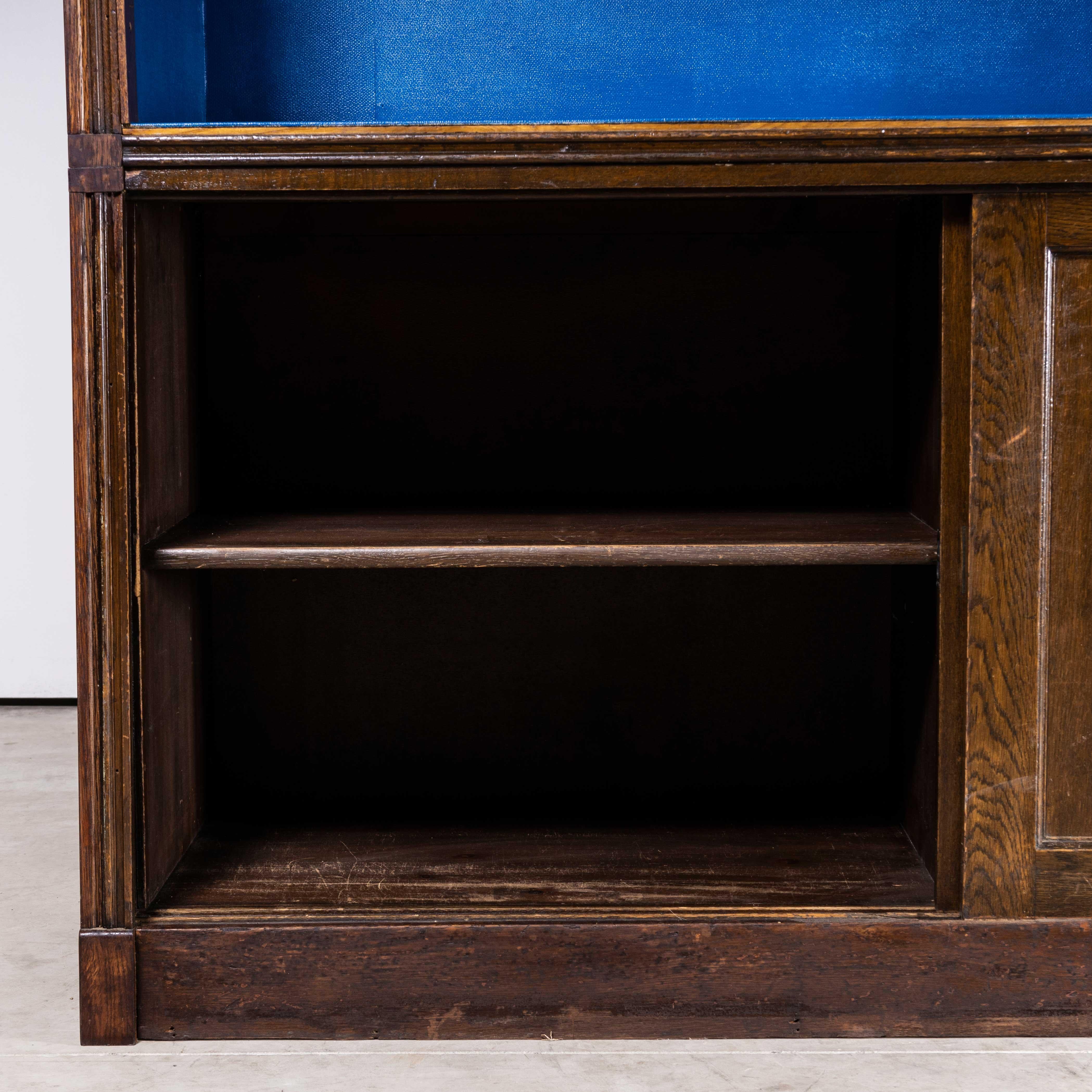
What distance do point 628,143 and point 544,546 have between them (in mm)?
513

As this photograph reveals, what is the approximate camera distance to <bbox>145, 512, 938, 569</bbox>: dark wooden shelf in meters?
1.53

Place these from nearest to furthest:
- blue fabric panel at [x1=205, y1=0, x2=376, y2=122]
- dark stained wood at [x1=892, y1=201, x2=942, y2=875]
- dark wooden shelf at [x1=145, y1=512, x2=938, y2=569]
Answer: dark wooden shelf at [x1=145, y1=512, x2=938, y2=569] < dark stained wood at [x1=892, y1=201, x2=942, y2=875] < blue fabric panel at [x1=205, y1=0, x2=376, y2=122]

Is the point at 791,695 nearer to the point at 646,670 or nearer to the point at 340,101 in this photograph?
the point at 646,670

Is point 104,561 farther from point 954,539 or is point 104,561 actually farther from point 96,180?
point 954,539

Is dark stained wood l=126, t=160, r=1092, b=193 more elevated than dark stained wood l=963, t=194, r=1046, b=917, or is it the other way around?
dark stained wood l=126, t=160, r=1092, b=193

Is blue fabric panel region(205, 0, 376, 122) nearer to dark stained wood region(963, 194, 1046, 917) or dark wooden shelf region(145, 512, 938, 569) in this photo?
dark wooden shelf region(145, 512, 938, 569)

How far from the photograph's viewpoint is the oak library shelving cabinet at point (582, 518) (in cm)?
148

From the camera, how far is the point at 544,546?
1.53 metres

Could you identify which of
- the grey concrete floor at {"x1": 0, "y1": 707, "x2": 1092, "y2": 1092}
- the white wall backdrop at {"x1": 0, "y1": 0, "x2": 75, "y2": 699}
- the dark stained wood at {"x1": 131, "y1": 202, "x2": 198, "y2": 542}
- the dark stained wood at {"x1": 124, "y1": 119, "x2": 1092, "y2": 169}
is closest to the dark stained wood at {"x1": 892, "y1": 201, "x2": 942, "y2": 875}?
the dark stained wood at {"x1": 124, "y1": 119, "x2": 1092, "y2": 169}

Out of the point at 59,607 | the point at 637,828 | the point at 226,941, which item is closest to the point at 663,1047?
the point at 637,828

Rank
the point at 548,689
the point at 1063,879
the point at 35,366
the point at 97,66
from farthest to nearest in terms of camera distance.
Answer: the point at 35,366, the point at 548,689, the point at 1063,879, the point at 97,66

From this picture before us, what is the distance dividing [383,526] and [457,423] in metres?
0.35

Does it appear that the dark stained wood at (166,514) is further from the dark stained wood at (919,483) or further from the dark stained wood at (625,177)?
the dark stained wood at (919,483)

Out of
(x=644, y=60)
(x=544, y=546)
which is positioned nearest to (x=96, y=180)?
(x=544, y=546)
